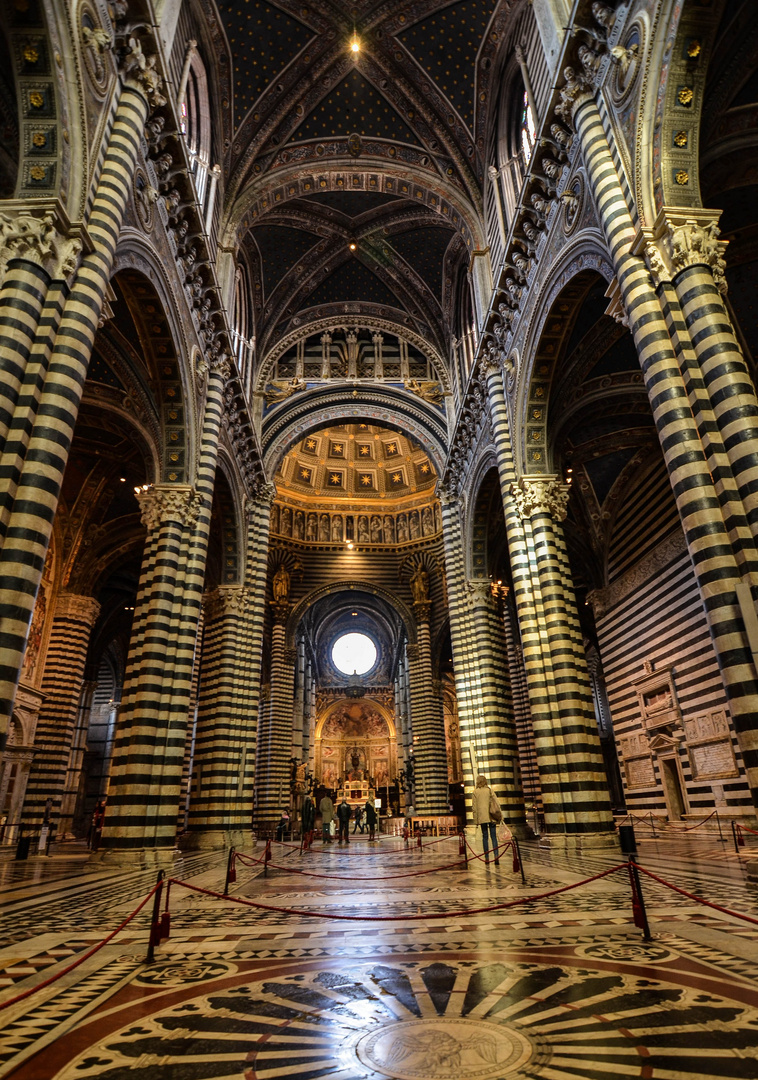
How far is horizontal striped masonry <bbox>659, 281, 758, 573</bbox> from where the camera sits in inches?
276

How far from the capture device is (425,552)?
3584cm

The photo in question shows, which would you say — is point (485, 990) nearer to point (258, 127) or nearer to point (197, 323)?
point (197, 323)

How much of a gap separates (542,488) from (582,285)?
446 cm

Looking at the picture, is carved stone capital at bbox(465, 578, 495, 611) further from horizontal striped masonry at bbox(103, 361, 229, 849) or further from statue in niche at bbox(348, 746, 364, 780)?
statue in niche at bbox(348, 746, 364, 780)

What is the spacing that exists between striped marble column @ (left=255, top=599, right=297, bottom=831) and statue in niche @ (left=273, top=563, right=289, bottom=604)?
123 millimetres

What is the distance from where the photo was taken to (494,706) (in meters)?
19.2

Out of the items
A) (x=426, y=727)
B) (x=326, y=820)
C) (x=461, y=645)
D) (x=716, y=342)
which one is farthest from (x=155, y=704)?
(x=426, y=727)

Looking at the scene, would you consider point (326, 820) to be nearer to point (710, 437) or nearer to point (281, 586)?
point (281, 586)

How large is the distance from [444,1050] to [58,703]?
23.0 meters

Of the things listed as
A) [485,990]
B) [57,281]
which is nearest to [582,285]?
[57,281]

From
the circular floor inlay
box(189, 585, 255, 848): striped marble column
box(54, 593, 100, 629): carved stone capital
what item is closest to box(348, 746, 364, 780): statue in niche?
box(54, 593, 100, 629): carved stone capital

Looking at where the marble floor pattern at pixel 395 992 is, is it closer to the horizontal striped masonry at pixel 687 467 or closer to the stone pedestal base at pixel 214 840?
the horizontal striped masonry at pixel 687 467

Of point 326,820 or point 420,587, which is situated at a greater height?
point 420,587

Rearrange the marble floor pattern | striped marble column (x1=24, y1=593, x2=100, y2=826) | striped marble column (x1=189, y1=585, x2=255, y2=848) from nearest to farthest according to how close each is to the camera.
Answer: the marble floor pattern, striped marble column (x1=189, y1=585, x2=255, y2=848), striped marble column (x1=24, y1=593, x2=100, y2=826)
